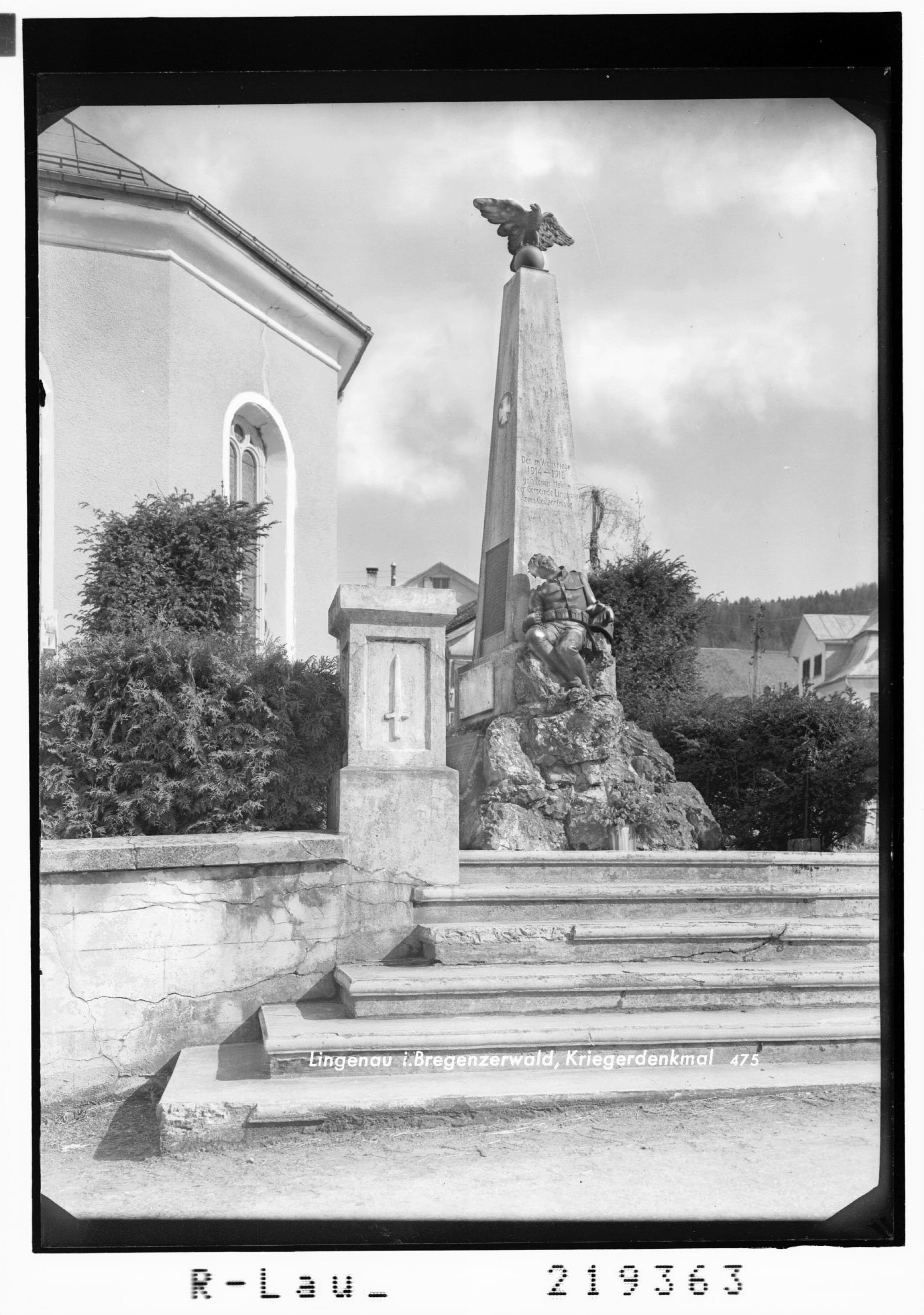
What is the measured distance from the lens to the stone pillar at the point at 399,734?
5707 millimetres

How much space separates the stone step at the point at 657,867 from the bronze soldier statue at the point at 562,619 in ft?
7.70

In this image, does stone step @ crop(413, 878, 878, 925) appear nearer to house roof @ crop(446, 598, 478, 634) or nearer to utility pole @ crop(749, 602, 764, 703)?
house roof @ crop(446, 598, 478, 634)

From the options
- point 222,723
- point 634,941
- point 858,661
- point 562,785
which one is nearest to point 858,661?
point 858,661

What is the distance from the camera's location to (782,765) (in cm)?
1057

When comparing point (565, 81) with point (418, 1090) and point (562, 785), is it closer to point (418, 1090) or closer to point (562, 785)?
point (418, 1090)

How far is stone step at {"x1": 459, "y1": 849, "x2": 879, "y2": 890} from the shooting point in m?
6.14

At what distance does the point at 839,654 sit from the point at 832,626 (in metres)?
0.97

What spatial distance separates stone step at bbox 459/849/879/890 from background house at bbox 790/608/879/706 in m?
1.22

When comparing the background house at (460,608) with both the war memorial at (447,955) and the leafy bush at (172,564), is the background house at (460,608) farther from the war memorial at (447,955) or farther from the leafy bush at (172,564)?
the war memorial at (447,955)

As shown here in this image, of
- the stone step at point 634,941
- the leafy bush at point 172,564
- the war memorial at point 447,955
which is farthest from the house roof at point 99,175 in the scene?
the stone step at point 634,941

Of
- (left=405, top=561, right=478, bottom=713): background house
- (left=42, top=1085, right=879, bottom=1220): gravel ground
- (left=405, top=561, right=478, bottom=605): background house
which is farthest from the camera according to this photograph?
(left=405, top=561, right=478, bottom=605): background house

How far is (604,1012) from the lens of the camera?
4.99 m

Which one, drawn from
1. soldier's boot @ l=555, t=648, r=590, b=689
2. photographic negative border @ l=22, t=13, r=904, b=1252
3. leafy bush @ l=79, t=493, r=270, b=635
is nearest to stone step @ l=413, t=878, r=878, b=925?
photographic negative border @ l=22, t=13, r=904, b=1252

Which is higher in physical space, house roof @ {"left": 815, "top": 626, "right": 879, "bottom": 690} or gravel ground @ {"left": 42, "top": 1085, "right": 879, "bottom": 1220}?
house roof @ {"left": 815, "top": 626, "right": 879, "bottom": 690}
